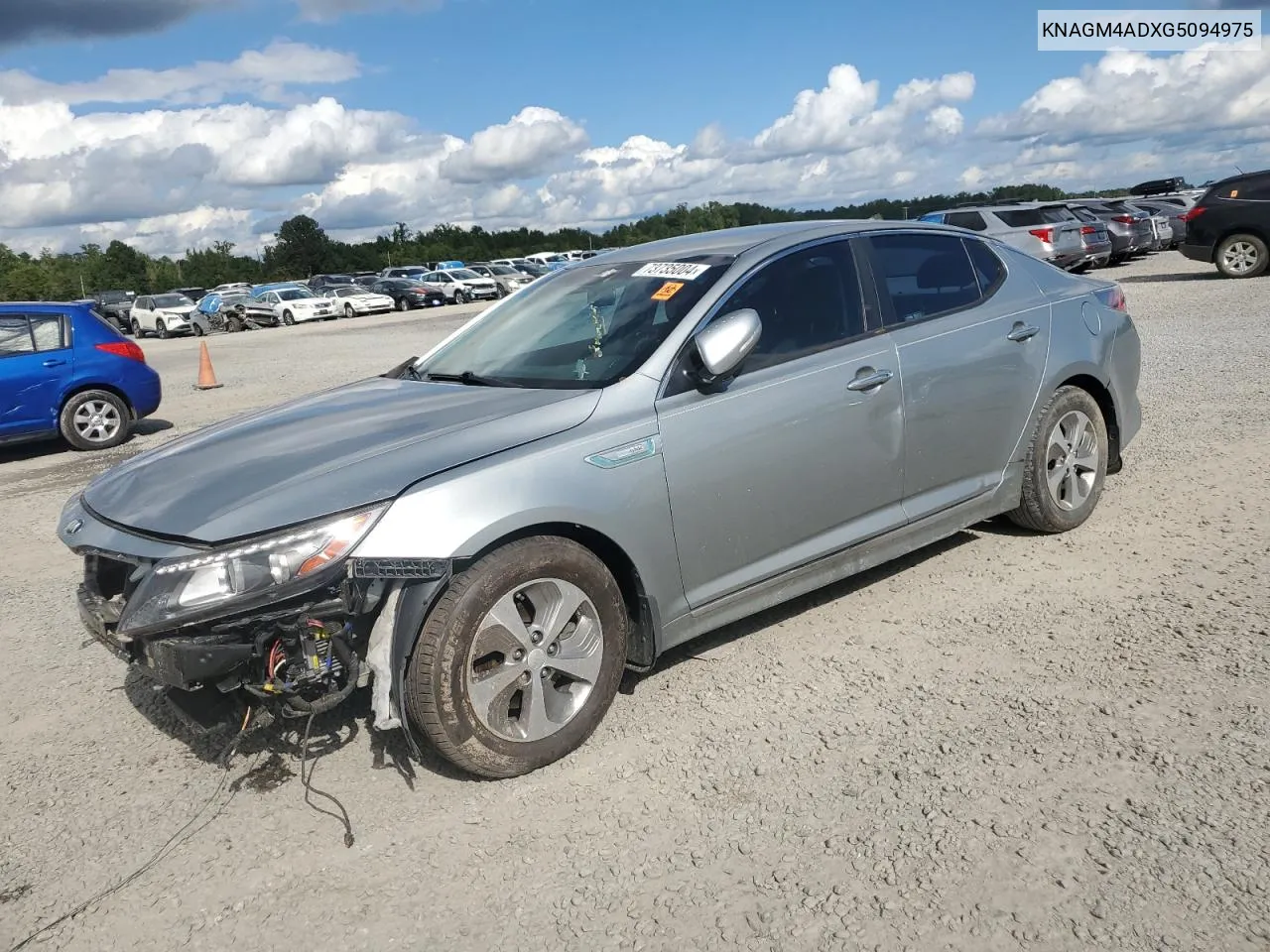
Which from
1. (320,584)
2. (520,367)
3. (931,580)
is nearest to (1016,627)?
(931,580)

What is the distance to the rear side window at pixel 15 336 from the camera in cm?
1017

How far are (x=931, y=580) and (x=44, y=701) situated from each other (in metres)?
3.85

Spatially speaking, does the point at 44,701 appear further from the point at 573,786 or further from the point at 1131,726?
the point at 1131,726

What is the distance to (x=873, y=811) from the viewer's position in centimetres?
304

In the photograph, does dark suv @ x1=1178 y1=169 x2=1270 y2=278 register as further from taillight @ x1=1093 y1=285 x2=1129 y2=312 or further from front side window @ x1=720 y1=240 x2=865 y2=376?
front side window @ x1=720 y1=240 x2=865 y2=376

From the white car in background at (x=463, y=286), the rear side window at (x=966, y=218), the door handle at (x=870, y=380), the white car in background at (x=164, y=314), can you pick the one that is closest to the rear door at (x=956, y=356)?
the door handle at (x=870, y=380)

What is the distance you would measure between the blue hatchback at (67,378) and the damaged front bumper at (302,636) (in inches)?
325

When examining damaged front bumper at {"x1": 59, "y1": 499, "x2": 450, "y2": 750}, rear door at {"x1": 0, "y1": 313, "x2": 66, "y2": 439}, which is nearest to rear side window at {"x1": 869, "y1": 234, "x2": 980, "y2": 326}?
damaged front bumper at {"x1": 59, "y1": 499, "x2": 450, "y2": 750}

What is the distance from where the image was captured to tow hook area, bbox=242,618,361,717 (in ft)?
10.1

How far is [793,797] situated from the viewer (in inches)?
124

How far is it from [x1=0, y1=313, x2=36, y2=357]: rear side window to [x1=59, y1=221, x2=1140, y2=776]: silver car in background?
7263 mm

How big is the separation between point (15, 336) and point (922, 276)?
9181 mm

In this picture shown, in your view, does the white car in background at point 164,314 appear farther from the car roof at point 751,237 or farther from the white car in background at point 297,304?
the car roof at point 751,237

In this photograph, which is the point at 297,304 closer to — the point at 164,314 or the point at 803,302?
the point at 164,314
